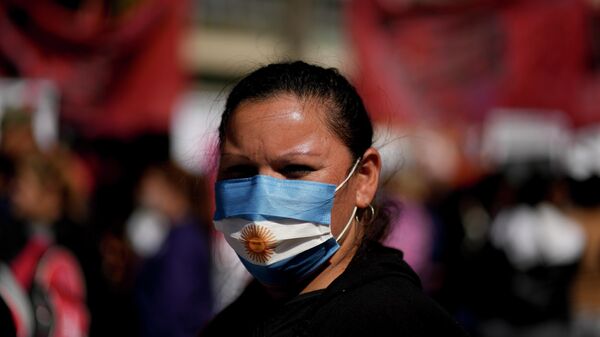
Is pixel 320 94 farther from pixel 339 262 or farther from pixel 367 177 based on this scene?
pixel 339 262

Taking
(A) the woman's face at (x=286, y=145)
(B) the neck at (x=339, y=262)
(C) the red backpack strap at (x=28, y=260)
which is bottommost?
(C) the red backpack strap at (x=28, y=260)

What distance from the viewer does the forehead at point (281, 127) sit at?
87.7 inches

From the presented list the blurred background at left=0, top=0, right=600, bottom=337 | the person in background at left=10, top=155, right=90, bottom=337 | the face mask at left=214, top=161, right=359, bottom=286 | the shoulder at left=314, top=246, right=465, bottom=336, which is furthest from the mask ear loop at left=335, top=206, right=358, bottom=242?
the person in background at left=10, top=155, right=90, bottom=337

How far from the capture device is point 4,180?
5941 millimetres

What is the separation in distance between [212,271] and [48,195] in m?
1.10

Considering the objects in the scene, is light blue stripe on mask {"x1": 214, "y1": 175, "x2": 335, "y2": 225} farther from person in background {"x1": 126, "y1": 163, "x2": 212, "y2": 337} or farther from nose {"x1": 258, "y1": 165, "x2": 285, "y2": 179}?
person in background {"x1": 126, "y1": 163, "x2": 212, "y2": 337}

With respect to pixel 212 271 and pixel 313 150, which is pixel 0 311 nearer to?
pixel 313 150

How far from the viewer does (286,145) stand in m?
2.22

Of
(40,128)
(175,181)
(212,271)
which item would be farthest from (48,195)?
(40,128)

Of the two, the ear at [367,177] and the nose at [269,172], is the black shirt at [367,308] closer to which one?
the ear at [367,177]

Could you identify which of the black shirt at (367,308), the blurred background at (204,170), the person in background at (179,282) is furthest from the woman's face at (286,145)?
the person in background at (179,282)

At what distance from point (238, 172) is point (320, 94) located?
0.88 ft

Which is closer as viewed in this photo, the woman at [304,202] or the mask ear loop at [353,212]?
the woman at [304,202]

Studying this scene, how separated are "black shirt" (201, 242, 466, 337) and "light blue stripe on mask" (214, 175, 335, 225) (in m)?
0.16
